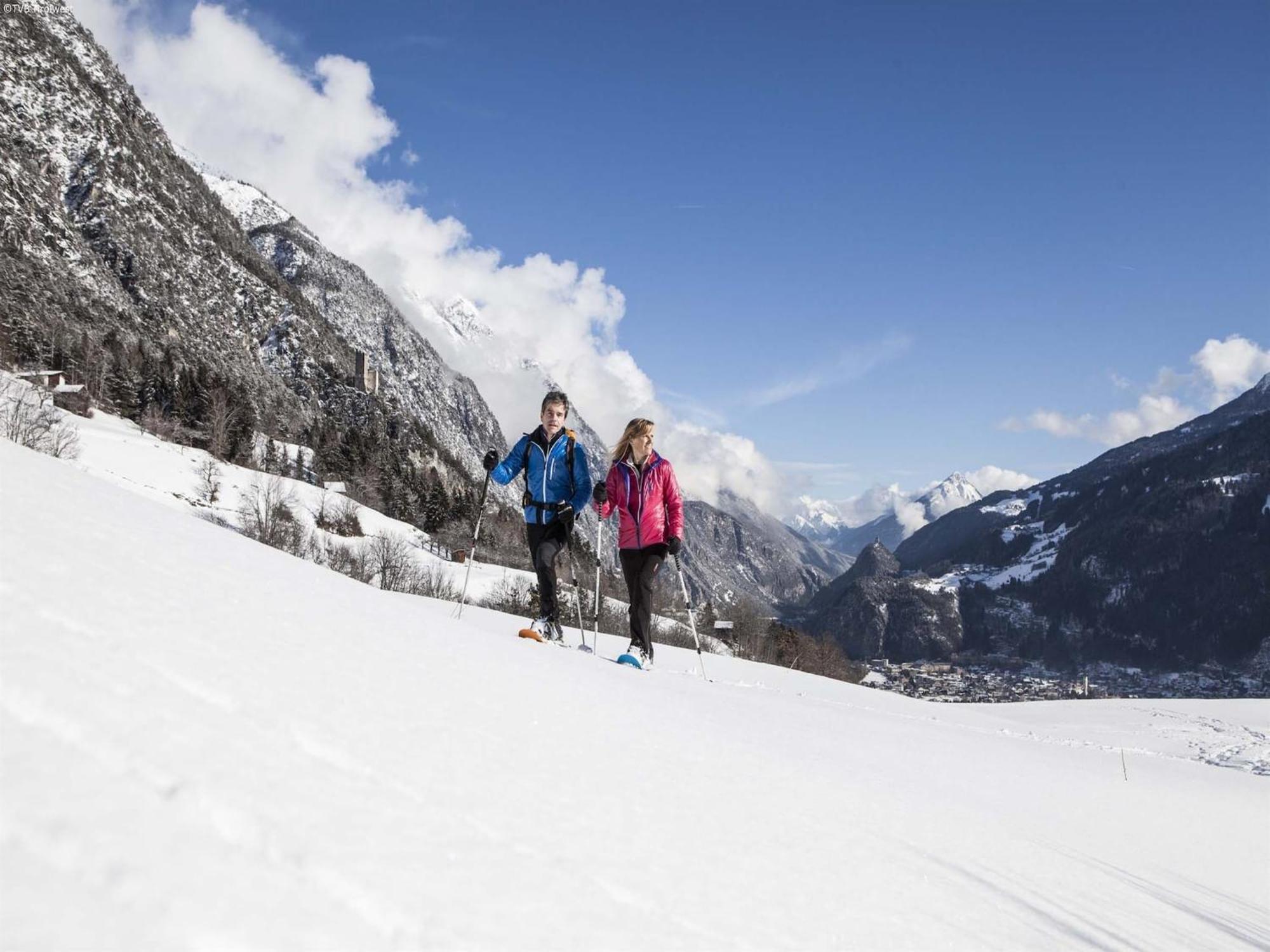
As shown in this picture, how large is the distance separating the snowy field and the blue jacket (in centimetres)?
320

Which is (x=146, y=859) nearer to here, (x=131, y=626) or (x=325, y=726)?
(x=325, y=726)

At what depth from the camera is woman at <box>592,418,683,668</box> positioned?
791 cm

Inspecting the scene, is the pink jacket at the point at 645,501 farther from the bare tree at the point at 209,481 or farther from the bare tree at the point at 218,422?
the bare tree at the point at 218,422

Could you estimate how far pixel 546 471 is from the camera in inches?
303

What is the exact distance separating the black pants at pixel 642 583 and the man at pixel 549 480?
0.83 meters

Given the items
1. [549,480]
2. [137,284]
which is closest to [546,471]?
[549,480]

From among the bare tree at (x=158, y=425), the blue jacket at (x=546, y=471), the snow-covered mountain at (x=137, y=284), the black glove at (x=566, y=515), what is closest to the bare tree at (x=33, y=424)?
the bare tree at (x=158, y=425)

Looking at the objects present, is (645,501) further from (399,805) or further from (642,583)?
(399,805)

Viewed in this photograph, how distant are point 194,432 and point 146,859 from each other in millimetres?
76626

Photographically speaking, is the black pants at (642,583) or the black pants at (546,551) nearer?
the black pants at (546,551)

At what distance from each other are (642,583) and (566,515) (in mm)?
1211

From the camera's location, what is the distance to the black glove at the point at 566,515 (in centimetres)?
779

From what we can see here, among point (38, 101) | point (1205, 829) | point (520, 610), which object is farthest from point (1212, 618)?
point (38, 101)

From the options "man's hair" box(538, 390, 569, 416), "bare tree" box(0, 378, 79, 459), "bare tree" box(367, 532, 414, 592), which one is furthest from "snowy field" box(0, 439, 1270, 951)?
"bare tree" box(0, 378, 79, 459)
